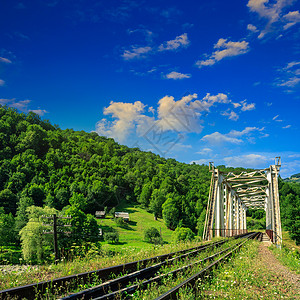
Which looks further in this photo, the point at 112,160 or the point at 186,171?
the point at 186,171

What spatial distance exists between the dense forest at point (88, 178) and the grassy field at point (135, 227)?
410cm

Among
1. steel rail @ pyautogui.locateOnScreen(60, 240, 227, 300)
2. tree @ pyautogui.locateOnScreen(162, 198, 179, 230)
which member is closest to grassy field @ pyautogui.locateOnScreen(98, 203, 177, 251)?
tree @ pyautogui.locateOnScreen(162, 198, 179, 230)

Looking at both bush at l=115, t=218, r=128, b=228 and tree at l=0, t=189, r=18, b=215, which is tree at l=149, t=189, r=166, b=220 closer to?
bush at l=115, t=218, r=128, b=228

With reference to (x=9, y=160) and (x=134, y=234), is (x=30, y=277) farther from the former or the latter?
(x=9, y=160)

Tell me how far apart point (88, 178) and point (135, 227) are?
36.5 meters

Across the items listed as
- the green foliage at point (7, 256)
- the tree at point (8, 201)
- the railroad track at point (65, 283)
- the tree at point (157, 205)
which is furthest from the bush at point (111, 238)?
the railroad track at point (65, 283)

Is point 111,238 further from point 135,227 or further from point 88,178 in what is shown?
point 88,178

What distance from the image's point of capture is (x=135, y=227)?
7894 centimetres

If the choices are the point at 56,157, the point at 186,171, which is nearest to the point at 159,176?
the point at 186,171

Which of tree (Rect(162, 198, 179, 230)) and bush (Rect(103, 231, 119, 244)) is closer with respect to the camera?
bush (Rect(103, 231, 119, 244))

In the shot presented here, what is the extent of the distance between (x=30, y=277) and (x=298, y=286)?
648cm

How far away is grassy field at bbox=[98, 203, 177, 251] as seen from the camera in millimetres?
60272

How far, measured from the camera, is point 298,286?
6109 mm

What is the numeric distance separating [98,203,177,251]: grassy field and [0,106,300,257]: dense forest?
4102 mm
